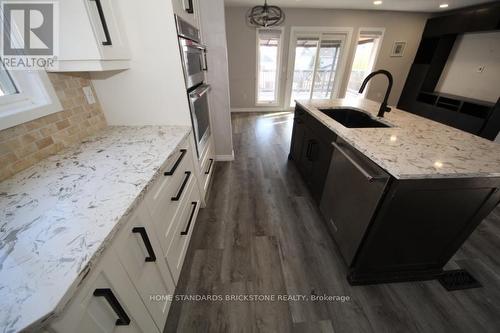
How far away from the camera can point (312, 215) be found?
6.35 ft

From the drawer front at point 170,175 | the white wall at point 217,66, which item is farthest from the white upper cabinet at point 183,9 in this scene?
the drawer front at point 170,175

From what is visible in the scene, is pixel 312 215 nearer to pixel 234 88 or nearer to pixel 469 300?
pixel 469 300

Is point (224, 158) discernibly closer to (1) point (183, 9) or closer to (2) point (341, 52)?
(1) point (183, 9)

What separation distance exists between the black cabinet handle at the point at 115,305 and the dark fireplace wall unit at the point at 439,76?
5.55 m

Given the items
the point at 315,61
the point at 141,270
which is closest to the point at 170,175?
the point at 141,270

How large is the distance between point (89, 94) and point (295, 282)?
1957 millimetres

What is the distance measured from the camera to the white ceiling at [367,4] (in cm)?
375

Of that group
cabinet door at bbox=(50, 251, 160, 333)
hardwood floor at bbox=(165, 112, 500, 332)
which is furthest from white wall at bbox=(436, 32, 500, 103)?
A: cabinet door at bbox=(50, 251, 160, 333)

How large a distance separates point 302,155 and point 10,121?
7.47 feet

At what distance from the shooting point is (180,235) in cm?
134

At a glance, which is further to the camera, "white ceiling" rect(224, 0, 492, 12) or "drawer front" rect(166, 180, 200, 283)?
"white ceiling" rect(224, 0, 492, 12)

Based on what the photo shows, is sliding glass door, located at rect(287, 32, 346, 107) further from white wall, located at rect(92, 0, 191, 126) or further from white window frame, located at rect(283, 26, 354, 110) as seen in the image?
white wall, located at rect(92, 0, 191, 126)

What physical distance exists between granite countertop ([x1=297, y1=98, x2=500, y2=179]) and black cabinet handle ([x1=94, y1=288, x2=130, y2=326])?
125 cm

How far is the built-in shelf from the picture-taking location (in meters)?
3.62
